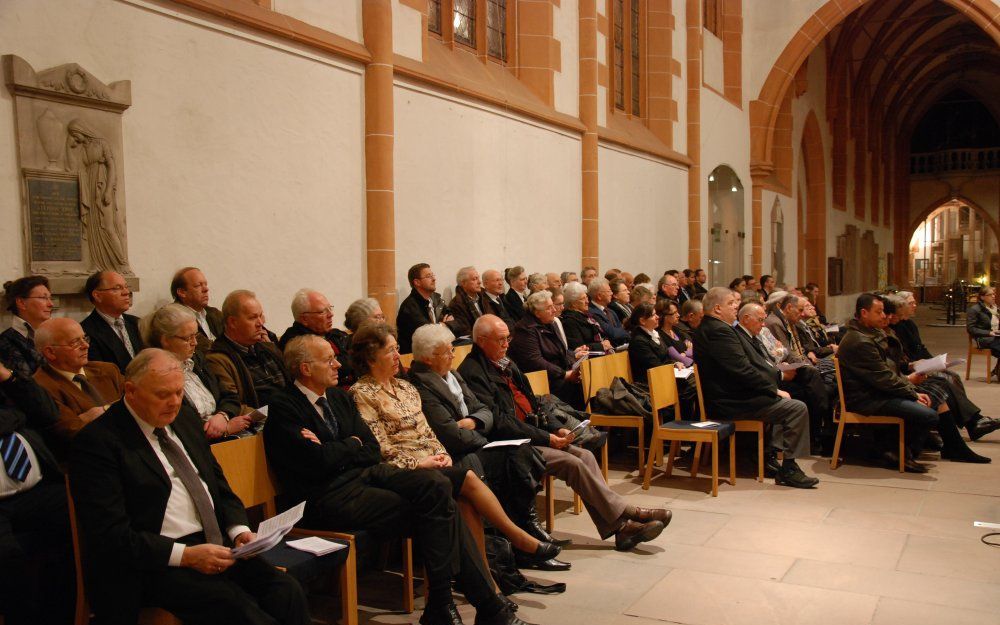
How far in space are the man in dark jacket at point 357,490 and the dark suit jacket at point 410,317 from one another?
139 inches

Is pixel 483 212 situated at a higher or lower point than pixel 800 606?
higher

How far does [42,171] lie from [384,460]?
2603 millimetres

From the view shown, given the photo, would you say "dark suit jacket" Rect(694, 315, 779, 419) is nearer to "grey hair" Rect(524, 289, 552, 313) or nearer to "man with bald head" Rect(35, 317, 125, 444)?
"grey hair" Rect(524, 289, 552, 313)

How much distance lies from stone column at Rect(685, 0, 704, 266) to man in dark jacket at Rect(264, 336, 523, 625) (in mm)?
11907

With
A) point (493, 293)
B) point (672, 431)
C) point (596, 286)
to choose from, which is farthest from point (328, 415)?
point (596, 286)

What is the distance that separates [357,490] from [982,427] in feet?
19.1

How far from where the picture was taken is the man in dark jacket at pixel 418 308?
7395 millimetres

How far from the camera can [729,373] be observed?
6.21m

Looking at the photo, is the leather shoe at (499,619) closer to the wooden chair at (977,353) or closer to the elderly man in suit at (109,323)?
the elderly man in suit at (109,323)

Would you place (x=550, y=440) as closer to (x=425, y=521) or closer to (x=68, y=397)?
(x=425, y=521)

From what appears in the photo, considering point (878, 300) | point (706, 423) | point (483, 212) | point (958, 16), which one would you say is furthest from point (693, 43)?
point (958, 16)

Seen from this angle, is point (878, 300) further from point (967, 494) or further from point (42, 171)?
point (42, 171)

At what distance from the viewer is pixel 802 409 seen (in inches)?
242

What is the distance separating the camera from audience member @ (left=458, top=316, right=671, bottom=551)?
4715 millimetres
